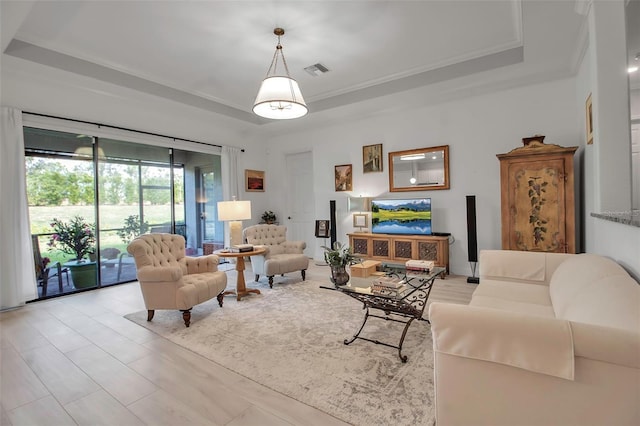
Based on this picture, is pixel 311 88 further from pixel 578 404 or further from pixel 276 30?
pixel 578 404

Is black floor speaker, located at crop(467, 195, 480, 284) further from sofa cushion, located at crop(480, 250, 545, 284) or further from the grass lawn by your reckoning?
the grass lawn

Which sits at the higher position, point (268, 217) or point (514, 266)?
point (268, 217)

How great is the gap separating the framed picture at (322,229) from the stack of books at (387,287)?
3.57 meters

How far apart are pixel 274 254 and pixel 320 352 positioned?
259 centimetres

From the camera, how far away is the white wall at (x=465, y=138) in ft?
14.2

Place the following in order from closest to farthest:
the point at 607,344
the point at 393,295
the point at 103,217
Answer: the point at 607,344 → the point at 393,295 → the point at 103,217

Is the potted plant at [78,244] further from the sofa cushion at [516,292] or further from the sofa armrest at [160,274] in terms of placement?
the sofa cushion at [516,292]

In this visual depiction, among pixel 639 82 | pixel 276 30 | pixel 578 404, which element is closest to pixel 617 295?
pixel 578 404

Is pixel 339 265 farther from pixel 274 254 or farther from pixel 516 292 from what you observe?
pixel 274 254

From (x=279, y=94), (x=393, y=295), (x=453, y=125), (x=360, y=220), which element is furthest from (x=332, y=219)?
(x=393, y=295)

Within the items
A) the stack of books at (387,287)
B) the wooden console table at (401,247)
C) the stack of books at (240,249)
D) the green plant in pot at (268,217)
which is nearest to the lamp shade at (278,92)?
the stack of books at (240,249)

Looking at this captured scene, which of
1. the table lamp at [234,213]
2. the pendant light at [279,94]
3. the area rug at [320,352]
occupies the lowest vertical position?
the area rug at [320,352]

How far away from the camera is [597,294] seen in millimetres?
1584

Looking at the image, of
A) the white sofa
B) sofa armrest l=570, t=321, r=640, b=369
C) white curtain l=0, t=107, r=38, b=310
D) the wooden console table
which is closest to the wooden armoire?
the wooden console table
